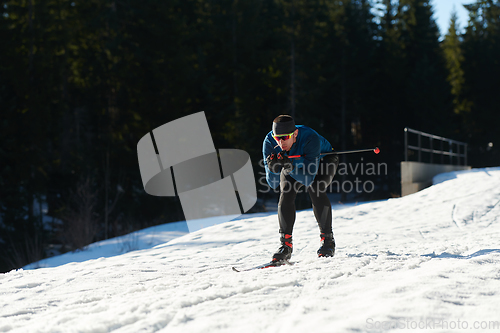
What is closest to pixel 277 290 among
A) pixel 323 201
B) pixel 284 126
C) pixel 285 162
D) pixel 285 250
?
pixel 285 250

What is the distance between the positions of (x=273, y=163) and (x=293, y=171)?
0.83 ft

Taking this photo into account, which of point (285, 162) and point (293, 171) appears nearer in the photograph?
point (285, 162)

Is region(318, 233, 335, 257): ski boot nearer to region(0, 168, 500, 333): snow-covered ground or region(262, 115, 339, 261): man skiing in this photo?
region(262, 115, 339, 261): man skiing

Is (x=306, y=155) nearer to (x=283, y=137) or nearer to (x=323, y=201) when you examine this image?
(x=283, y=137)

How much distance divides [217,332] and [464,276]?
2.08 meters

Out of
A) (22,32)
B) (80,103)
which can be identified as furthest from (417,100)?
(22,32)

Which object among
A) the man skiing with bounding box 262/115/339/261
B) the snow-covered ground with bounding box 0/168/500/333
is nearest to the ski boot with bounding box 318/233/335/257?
the man skiing with bounding box 262/115/339/261

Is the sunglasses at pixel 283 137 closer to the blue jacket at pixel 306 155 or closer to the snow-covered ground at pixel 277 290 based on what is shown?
the blue jacket at pixel 306 155

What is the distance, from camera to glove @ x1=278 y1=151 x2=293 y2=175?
4172 millimetres

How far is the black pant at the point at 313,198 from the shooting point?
4.39 m

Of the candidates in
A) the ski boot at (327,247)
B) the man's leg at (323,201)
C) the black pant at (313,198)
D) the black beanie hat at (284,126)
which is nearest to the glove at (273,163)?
the black pant at (313,198)

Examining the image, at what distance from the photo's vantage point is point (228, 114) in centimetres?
2312

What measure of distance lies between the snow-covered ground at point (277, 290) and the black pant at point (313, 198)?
457 mm

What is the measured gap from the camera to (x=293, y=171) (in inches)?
171
